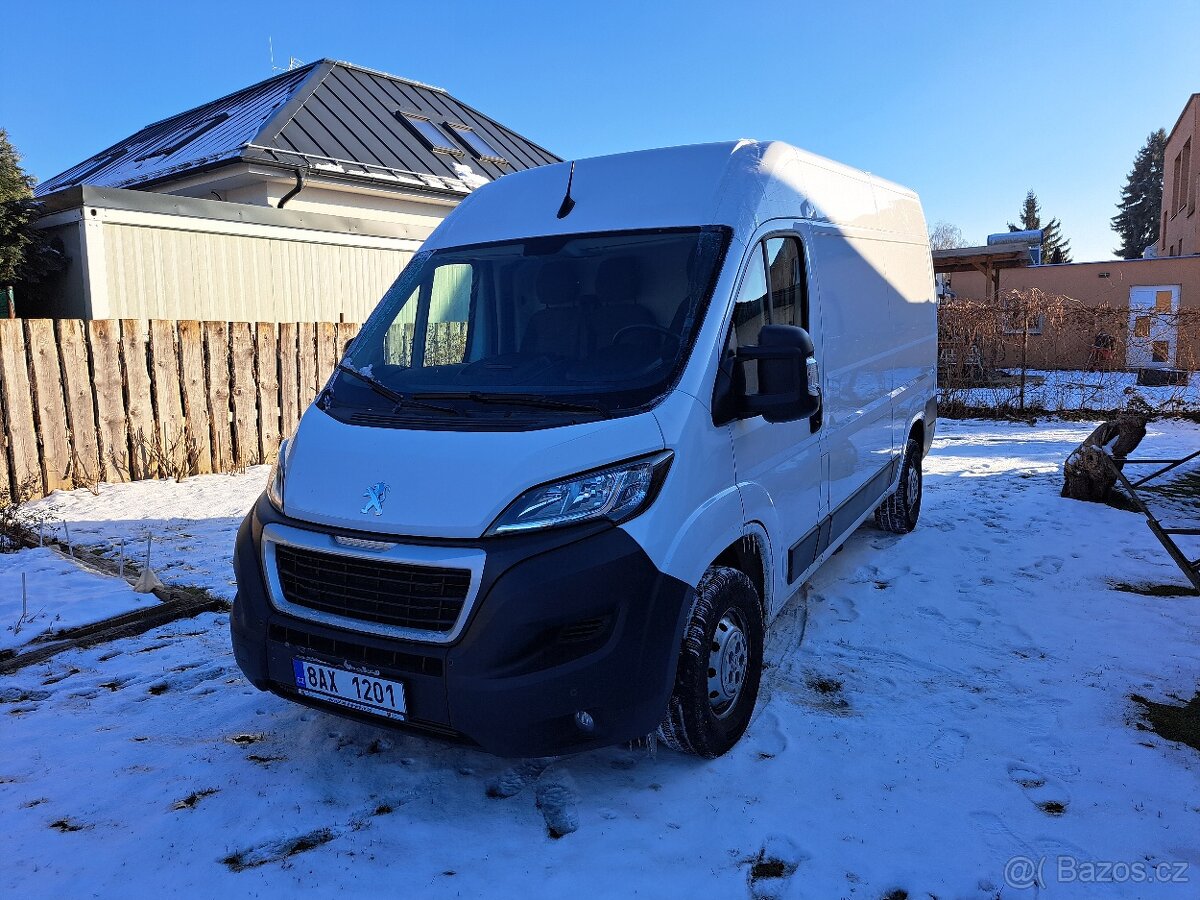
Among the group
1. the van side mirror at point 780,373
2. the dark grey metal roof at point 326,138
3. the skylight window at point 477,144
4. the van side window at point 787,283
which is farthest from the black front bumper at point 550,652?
the skylight window at point 477,144

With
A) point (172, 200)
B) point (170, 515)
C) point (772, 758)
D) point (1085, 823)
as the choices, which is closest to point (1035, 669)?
point (1085, 823)

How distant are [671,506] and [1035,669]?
2.56 m

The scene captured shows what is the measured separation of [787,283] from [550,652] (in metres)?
2.18

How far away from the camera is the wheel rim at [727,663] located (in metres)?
3.17

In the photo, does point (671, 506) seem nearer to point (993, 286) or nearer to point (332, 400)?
point (332, 400)

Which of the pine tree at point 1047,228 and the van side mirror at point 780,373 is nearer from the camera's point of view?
the van side mirror at point 780,373

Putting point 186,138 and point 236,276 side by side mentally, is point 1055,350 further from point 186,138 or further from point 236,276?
point 186,138

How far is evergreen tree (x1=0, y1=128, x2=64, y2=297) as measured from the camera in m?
10.5

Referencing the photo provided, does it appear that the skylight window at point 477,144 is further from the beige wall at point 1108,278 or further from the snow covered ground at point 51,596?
the beige wall at point 1108,278

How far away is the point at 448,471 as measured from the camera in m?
2.74

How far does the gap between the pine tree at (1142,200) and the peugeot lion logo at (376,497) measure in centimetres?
7055

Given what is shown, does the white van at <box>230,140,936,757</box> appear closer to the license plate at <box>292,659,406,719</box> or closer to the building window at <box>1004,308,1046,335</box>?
the license plate at <box>292,659,406,719</box>

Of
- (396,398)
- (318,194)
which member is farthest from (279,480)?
(318,194)

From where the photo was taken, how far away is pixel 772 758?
Answer: 3.28m
